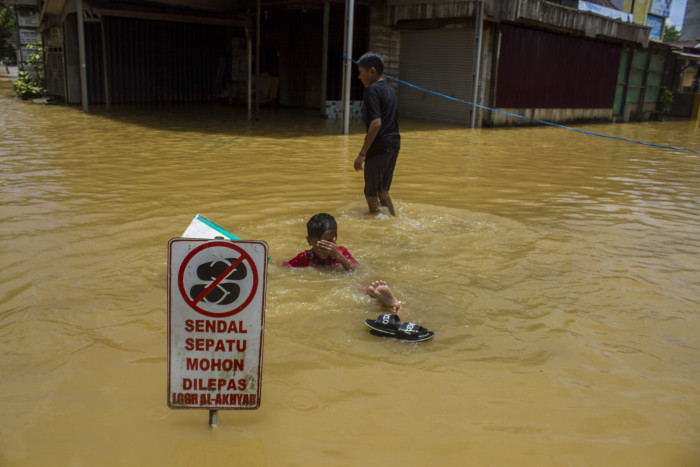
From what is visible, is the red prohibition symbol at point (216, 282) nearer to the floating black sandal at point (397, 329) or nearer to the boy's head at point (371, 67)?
the floating black sandal at point (397, 329)

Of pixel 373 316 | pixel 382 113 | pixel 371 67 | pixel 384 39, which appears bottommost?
pixel 373 316

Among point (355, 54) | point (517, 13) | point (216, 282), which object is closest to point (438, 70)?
point (355, 54)

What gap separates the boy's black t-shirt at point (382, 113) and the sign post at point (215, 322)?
4.06 metres

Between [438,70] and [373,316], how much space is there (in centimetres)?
1641

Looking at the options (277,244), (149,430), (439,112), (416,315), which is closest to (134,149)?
(277,244)

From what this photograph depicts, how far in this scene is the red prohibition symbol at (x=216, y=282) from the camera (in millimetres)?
2297

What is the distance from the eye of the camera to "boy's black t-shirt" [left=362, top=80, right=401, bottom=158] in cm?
617

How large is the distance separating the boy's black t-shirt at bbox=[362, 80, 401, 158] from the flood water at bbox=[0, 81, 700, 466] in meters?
0.82

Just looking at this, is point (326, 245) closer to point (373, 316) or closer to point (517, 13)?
point (373, 316)

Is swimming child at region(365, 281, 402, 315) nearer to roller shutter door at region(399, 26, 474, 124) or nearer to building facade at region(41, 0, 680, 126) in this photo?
building facade at region(41, 0, 680, 126)

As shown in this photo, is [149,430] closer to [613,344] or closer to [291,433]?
[291,433]

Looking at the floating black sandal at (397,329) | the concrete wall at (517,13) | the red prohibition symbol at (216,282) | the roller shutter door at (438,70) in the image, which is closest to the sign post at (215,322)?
the red prohibition symbol at (216,282)

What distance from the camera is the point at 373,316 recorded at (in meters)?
3.91

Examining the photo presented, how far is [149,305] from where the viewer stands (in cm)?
395
